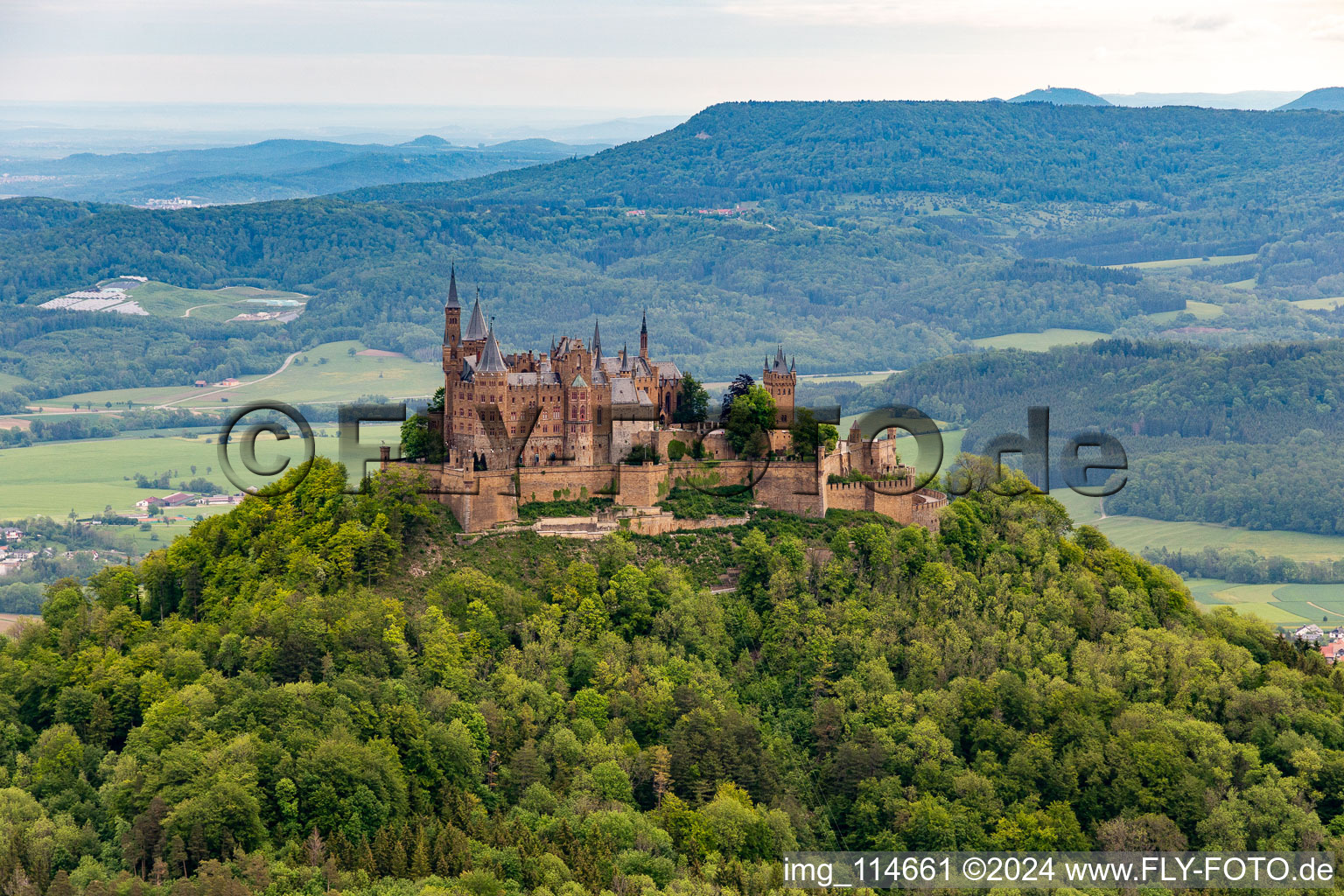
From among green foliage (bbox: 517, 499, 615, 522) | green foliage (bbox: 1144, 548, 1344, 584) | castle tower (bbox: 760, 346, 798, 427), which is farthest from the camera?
green foliage (bbox: 1144, 548, 1344, 584)

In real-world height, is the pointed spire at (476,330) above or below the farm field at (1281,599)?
above

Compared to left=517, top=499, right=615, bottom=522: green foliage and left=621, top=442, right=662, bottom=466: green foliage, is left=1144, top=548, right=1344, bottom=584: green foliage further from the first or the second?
left=517, top=499, right=615, bottom=522: green foliage

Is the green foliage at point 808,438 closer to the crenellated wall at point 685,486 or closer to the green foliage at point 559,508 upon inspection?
the crenellated wall at point 685,486

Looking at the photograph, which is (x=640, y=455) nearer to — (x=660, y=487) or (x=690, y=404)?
(x=660, y=487)

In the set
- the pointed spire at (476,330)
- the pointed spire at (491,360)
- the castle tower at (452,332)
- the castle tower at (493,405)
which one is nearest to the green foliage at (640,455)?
the castle tower at (493,405)

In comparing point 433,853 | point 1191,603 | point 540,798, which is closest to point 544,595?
point 540,798

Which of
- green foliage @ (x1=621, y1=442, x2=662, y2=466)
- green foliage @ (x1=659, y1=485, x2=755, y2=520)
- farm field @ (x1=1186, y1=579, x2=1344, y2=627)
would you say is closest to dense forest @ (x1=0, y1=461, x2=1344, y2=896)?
green foliage @ (x1=659, y1=485, x2=755, y2=520)
